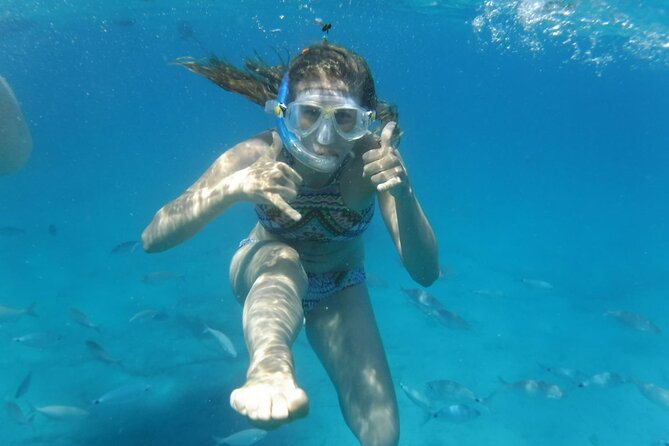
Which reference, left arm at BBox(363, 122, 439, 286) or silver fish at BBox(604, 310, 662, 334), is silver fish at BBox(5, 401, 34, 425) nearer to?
left arm at BBox(363, 122, 439, 286)

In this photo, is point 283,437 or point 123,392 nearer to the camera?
point 123,392

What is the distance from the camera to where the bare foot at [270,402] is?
231 cm

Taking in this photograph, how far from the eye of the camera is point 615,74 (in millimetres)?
46406

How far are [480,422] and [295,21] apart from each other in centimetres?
3233

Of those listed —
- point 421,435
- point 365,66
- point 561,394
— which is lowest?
point 421,435

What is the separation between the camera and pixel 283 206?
9.39 feet

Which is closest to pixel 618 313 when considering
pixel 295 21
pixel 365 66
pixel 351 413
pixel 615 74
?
pixel 351 413

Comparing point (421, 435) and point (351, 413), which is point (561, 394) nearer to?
point (421, 435)

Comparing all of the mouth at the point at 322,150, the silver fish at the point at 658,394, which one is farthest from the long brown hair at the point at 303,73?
the silver fish at the point at 658,394

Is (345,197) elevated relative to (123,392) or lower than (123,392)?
elevated

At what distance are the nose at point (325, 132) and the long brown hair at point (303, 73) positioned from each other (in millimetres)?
389

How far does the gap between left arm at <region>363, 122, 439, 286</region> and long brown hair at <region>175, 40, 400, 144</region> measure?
47cm

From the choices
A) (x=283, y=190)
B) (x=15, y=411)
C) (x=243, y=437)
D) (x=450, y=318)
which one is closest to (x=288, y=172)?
(x=283, y=190)

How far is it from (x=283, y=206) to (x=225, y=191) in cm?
55
